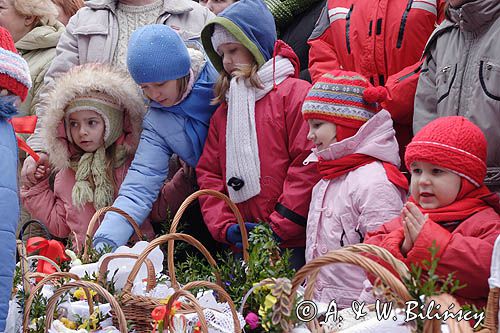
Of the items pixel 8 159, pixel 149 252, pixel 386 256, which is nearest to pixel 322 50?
pixel 149 252

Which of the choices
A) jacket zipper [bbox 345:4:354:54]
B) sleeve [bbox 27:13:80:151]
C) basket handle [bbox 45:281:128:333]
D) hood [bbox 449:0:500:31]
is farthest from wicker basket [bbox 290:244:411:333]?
sleeve [bbox 27:13:80:151]

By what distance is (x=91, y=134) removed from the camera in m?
5.06

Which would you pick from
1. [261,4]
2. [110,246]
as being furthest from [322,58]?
[110,246]

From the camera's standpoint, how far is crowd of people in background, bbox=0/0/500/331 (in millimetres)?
3496

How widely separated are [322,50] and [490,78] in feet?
4.05

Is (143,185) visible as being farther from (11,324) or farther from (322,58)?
(11,324)

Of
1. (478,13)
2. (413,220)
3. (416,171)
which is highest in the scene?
(478,13)

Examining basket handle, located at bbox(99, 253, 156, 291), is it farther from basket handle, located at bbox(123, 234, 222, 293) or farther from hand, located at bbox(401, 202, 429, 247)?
hand, located at bbox(401, 202, 429, 247)

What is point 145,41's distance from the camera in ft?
15.5

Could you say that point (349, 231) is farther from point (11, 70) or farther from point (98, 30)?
point (98, 30)

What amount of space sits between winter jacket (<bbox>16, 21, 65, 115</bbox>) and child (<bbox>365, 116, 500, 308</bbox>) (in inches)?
115

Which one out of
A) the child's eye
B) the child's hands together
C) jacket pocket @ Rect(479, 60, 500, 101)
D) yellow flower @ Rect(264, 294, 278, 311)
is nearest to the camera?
yellow flower @ Rect(264, 294, 278, 311)

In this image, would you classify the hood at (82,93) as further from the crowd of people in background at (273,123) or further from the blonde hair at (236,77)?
the blonde hair at (236,77)

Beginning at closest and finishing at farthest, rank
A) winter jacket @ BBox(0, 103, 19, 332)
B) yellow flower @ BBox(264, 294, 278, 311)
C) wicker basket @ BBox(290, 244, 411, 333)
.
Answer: wicker basket @ BBox(290, 244, 411, 333) → yellow flower @ BBox(264, 294, 278, 311) → winter jacket @ BBox(0, 103, 19, 332)
